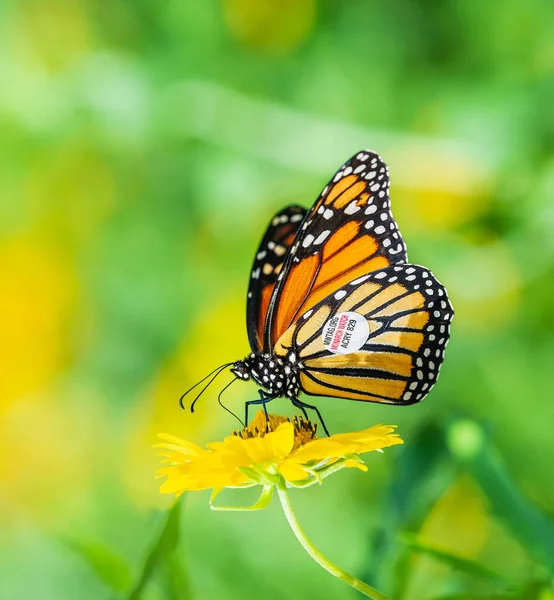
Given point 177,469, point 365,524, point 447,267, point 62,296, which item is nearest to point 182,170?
point 62,296

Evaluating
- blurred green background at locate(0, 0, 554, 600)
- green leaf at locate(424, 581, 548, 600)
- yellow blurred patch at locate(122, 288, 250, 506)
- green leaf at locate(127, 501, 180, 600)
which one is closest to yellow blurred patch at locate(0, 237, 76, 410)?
blurred green background at locate(0, 0, 554, 600)

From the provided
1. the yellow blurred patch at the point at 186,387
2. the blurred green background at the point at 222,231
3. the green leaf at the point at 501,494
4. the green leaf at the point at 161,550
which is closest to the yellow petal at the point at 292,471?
the green leaf at the point at 161,550

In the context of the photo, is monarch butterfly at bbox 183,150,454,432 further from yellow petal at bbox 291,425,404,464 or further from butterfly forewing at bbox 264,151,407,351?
yellow petal at bbox 291,425,404,464

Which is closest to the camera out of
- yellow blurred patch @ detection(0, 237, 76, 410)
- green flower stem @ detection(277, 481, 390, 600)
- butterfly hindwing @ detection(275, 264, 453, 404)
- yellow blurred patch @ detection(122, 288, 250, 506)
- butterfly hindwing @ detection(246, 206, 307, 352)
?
green flower stem @ detection(277, 481, 390, 600)

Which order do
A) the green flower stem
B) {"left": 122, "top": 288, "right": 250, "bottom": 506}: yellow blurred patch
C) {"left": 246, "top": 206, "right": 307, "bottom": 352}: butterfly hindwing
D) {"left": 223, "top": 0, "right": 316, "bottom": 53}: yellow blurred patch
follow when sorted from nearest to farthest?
the green flower stem < {"left": 246, "top": 206, "right": 307, "bottom": 352}: butterfly hindwing < {"left": 122, "top": 288, "right": 250, "bottom": 506}: yellow blurred patch < {"left": 223, "top": 0, "right": 316, "bottom": 53}: yellow blurred patch

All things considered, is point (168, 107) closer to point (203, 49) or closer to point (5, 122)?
point (203, 49)
